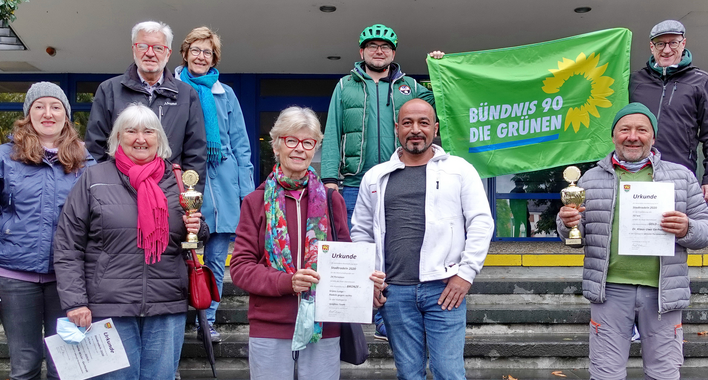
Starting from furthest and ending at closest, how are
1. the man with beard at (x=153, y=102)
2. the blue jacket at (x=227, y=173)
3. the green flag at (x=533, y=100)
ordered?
the green flag at (x=533, y=100) < the blue jacket at (x=227, y=173) < the man with beard at (x=153, y=102)

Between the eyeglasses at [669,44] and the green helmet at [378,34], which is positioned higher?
the green helmet at [378,34]

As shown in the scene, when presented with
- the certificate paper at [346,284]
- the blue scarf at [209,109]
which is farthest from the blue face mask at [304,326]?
the blue scarf at [209,109]

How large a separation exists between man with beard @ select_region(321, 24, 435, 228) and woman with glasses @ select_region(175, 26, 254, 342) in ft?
2.30

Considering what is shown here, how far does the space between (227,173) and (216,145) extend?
24 centimetres

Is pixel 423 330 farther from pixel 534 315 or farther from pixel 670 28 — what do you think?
pixel 670 28

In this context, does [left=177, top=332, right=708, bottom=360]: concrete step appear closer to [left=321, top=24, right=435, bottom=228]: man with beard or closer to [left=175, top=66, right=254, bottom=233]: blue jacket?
[left=175, top=66, right=254, bottom=233]: blue jacket

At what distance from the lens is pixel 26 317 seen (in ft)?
10.3

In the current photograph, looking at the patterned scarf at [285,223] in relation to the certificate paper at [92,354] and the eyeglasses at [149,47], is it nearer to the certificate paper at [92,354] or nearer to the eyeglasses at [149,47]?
the certificate paper at [92,354]

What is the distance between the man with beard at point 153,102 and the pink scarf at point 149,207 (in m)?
0.64

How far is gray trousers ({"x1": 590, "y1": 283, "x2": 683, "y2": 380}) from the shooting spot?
321cm

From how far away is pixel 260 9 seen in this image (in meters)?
7.06

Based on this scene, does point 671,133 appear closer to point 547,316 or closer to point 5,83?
point 547,316

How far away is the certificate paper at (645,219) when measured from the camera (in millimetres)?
3158

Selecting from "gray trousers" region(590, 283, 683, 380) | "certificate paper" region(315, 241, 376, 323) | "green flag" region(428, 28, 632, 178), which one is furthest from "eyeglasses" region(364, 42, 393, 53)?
"gray trousers" region(590, 283, 683, 380)
